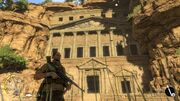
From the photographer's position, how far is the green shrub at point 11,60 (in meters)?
27.4

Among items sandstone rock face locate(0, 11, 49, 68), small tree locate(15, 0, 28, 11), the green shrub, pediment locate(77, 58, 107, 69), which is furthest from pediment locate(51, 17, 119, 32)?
the green shrub

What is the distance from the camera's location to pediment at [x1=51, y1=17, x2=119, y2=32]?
33344 millimetres

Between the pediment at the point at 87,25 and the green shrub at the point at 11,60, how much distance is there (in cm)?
779

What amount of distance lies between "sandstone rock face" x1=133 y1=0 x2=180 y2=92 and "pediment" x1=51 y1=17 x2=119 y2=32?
5577 mm

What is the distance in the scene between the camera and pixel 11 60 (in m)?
27.6

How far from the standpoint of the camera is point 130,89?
88.8 feet

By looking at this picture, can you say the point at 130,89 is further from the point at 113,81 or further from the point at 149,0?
the point at 149,0

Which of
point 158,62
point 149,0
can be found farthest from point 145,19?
point 158,62

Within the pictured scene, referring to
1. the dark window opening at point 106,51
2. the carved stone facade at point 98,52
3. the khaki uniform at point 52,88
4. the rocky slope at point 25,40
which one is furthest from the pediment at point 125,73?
the khaki uniform at point 52,88

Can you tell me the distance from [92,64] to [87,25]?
7084mm

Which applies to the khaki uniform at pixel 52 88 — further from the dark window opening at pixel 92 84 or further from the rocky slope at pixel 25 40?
the dark window opening at pixel 92 84

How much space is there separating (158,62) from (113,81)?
5.08 m

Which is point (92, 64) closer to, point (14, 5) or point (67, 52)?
point (67, 52)

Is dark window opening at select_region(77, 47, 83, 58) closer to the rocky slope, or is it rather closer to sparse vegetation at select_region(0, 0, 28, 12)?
the rocky slope
